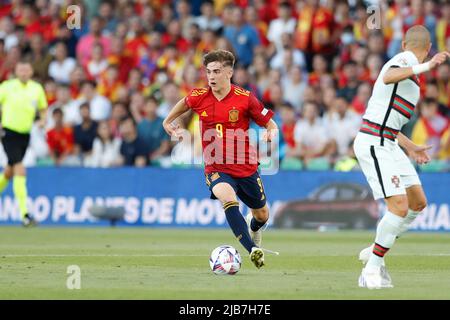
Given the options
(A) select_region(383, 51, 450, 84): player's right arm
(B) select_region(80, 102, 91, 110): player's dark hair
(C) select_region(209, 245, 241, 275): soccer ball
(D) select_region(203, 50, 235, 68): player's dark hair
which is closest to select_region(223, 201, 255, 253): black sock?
(C) select_region(209, 245, 241, 275): soccer ball

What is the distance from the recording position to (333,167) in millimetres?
22531

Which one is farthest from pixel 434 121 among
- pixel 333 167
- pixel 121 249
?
pixel 121 249

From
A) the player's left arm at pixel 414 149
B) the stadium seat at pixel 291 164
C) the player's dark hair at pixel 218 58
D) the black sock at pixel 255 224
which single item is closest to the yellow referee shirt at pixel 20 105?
the stadium seat at pixel 291 164

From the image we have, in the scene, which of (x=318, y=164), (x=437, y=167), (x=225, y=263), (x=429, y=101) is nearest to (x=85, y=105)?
(x=318, y=164)

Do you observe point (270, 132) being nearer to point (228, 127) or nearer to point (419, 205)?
point (228, 127)

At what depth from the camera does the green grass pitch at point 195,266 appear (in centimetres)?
980

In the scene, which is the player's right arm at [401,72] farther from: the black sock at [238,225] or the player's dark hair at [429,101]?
the player's dark hair at [429,101]

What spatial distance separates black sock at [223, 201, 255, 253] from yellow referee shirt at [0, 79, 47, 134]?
973cm

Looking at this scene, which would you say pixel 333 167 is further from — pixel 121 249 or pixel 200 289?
pixel 200 289

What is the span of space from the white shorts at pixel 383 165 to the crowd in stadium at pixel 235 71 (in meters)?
11.0

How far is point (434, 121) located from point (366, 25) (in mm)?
2956

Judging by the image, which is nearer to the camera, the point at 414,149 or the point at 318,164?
the point at 414,149

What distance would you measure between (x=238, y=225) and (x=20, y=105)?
10137 millimetres

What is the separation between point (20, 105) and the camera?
21.3 m
